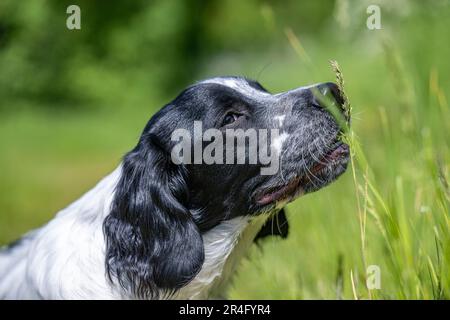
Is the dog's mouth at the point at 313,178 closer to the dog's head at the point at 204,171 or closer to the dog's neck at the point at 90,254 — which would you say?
the dog's head at the point at 204,171

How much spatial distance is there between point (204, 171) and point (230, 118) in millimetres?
256

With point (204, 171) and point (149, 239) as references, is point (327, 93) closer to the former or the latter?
point (204, 171)

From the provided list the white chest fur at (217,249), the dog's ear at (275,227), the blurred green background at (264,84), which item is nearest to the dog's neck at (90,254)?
the white chest fur at (217,249)

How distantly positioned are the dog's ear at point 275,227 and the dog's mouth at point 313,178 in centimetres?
36

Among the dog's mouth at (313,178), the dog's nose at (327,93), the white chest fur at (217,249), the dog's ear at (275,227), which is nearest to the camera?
the dog's nose at (327,93)

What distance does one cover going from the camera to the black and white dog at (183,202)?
296cm

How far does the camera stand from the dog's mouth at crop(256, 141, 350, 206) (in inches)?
117

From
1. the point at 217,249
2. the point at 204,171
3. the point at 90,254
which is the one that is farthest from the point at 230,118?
the point at 90,254

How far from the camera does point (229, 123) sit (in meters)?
3.03

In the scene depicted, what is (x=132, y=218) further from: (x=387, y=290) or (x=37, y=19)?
(x=37, y=19)

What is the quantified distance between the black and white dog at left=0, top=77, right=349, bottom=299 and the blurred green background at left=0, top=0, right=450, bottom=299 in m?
0.29

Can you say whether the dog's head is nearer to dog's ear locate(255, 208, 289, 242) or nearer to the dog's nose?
the dog's nose

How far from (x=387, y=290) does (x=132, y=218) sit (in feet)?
4.16

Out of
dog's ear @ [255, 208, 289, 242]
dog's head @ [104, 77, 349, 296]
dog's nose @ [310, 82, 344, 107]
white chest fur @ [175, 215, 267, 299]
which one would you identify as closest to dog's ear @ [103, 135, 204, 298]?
dog's head @ [104, 77, 349, 296]
